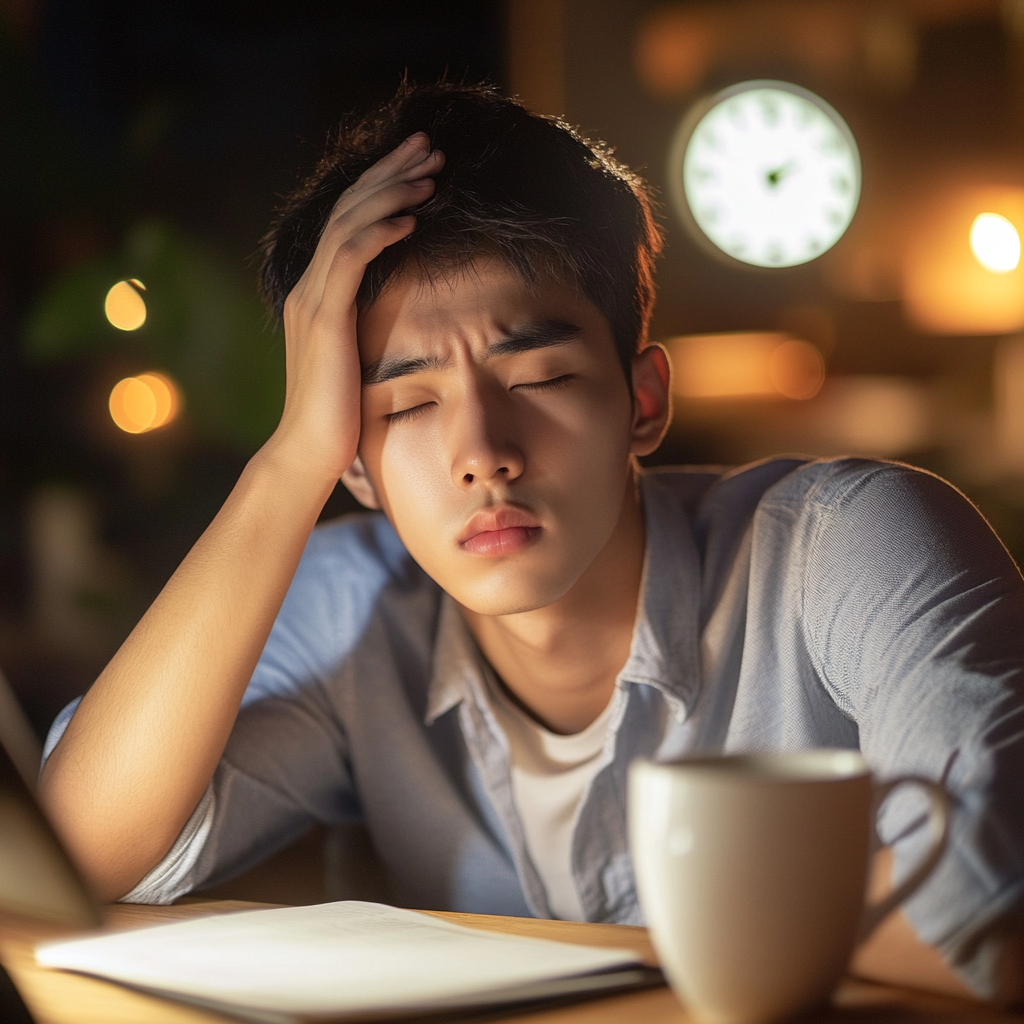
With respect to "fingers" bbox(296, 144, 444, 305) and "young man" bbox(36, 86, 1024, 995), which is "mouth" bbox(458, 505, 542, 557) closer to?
"young man" bbox(36, 86, 1024, 995)

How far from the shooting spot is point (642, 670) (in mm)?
1162

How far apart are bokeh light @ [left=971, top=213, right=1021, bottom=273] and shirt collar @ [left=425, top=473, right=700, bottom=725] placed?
2.55 m

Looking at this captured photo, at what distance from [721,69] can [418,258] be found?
11.2 feet

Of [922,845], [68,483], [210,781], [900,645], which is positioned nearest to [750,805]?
[922,845]

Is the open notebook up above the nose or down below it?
below

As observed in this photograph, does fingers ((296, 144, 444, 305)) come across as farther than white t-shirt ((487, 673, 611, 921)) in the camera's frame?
No

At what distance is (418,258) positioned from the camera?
3.60 ft

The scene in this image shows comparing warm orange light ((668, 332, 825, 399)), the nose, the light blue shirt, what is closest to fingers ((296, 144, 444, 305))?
the nose

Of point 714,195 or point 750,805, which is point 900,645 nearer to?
point 750,805

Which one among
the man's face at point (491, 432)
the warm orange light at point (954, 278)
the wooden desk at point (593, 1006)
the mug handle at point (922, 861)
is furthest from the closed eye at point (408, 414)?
the warm orange light at point (954, 278)

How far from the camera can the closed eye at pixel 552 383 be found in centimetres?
106

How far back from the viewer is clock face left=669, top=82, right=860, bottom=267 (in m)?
3.03

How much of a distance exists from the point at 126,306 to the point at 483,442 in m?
1.17

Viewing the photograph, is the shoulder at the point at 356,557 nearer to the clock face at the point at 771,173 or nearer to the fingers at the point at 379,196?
the fingers at the point at 379,196
